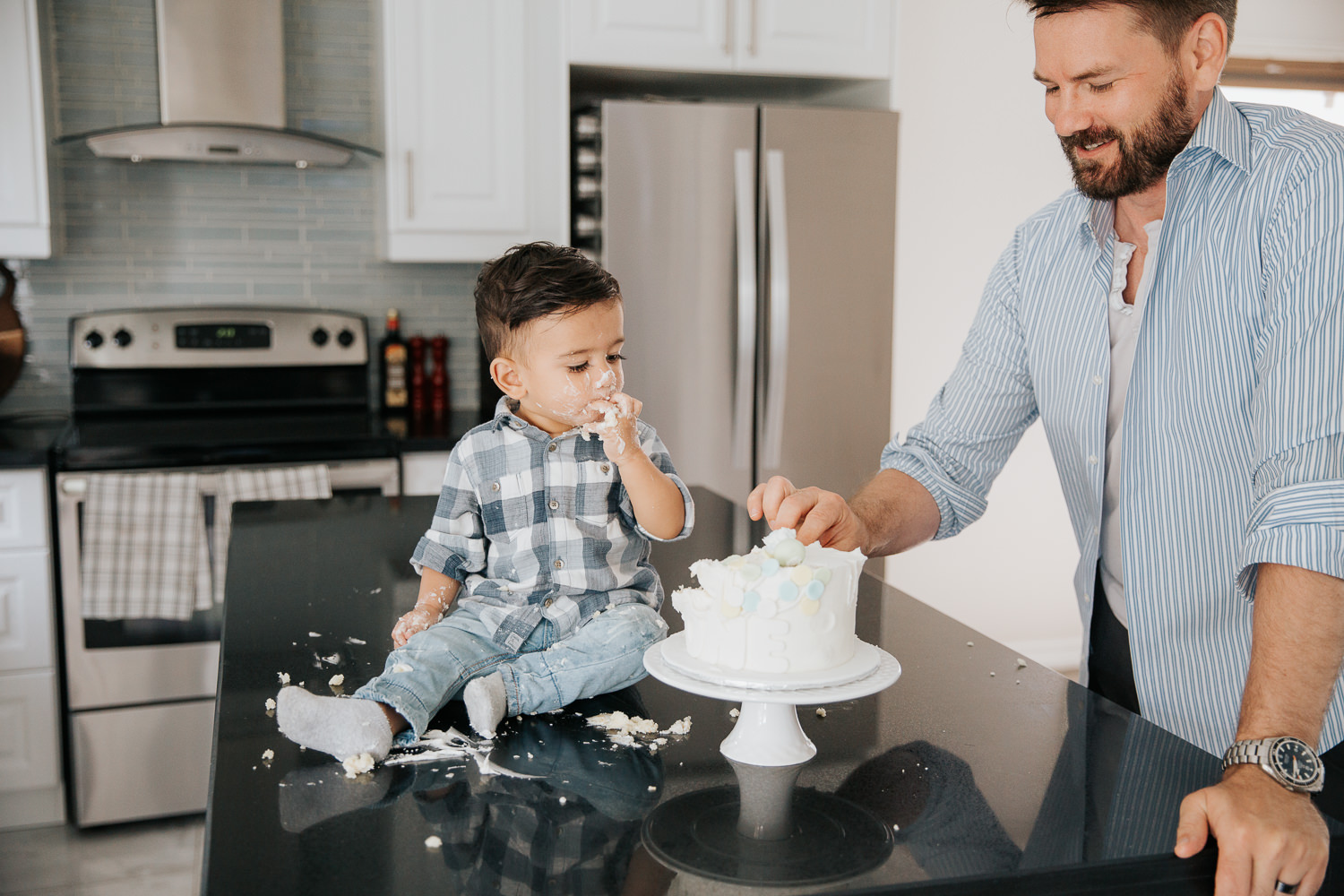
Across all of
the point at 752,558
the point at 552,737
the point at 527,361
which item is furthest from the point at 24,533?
the point at 752,558

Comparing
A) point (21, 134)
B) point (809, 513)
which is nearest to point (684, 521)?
point (809, 513)

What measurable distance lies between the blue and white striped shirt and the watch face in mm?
175

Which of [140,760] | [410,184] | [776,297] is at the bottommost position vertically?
[140,760]

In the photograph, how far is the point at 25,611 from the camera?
2.65 meters

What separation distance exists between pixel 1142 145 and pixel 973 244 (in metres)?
2.52

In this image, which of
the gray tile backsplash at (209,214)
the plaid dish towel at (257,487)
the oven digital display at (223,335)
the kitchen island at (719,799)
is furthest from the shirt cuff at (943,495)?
the oven digital display at (223,335)

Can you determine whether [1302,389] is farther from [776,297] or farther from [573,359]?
[776,297]

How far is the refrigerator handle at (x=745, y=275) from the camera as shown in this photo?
9.58 feet

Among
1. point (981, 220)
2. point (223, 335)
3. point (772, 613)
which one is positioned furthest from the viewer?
point (981, 220)

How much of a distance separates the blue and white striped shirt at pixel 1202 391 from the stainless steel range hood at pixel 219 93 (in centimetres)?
198

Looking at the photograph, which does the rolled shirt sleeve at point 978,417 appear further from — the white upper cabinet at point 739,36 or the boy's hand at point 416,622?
the white upper cabinet at point 739,36

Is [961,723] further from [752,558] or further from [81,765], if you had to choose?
[81,765]

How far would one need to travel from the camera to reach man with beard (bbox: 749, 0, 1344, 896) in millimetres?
1033

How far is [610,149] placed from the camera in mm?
2822
